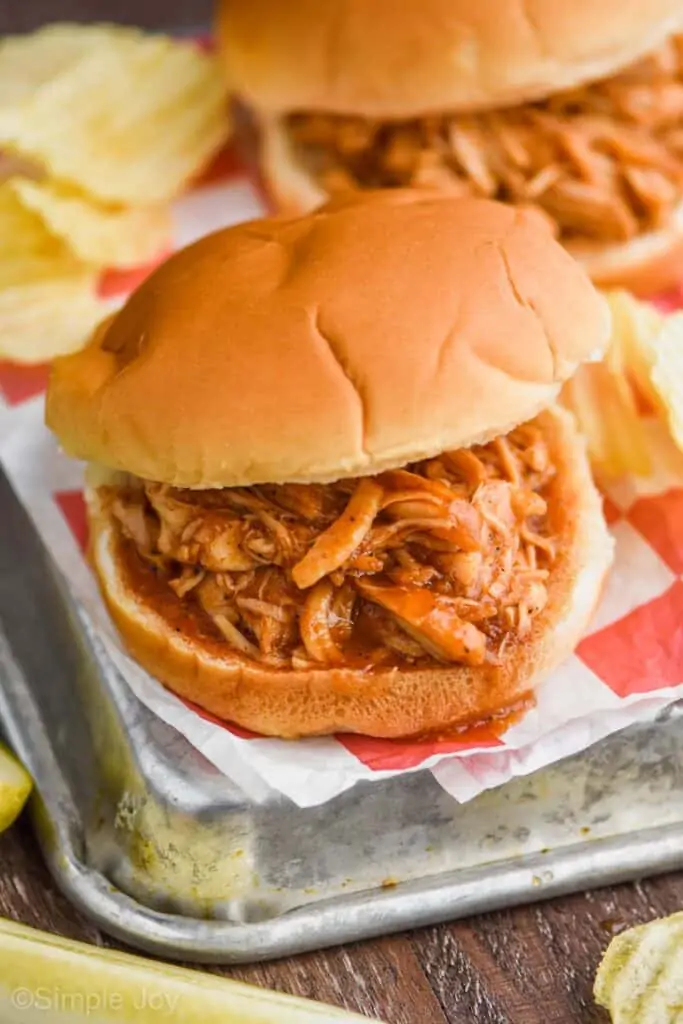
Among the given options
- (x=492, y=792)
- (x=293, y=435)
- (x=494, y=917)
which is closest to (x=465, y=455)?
(x=293, y=435)

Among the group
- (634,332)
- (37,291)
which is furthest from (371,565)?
(37,291)

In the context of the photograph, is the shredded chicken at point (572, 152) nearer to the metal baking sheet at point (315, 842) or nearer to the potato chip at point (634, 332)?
the potato chip at point (634, 332)

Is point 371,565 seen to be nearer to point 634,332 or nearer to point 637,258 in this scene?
point 634,332

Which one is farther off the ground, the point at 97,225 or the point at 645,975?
the point at 97,225

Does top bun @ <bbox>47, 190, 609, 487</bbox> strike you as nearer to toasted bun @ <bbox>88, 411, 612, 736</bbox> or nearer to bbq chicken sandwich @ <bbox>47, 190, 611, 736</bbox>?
bbq chicken sandwich @ <bbox>47, 190, 611, 736</bbox>

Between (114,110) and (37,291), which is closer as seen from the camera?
(37,291)

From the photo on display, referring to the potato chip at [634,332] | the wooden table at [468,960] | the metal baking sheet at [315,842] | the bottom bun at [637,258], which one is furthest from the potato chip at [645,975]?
the bottom bun at [637,258]
